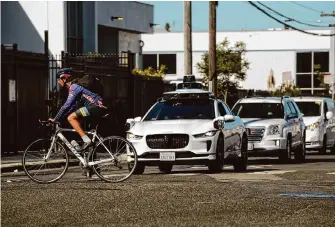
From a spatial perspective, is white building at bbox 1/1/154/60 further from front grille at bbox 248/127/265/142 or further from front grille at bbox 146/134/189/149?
front grille at bbox 146/134/189/149

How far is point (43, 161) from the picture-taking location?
55.8 feet

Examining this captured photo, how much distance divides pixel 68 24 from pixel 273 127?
23.7 meters

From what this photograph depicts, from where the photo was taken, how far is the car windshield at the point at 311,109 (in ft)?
108

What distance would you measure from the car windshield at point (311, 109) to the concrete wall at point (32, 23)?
16499mm

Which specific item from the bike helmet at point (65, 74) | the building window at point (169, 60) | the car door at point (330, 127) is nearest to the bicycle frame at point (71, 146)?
the bike helmet at point (65, 74)

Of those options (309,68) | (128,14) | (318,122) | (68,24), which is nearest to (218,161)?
(318,122)

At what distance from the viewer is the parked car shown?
3222 centimetres

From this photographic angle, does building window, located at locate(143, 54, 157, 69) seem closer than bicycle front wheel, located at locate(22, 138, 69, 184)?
No

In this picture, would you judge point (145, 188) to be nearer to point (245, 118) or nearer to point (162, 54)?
point (245, 118)

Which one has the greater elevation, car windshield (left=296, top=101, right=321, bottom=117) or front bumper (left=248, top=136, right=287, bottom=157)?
car windshield (left=296, top=101, right=321, bottom=117)

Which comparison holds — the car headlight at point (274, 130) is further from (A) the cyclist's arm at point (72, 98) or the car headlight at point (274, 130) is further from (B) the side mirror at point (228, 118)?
(A) the cyclist's arm at point (72, 98)

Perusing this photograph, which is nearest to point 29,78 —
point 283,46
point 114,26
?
point 114,26

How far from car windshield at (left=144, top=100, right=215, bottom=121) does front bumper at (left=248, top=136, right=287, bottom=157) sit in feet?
14.6

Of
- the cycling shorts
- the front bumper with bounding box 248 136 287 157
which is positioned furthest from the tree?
the cycling shorts
